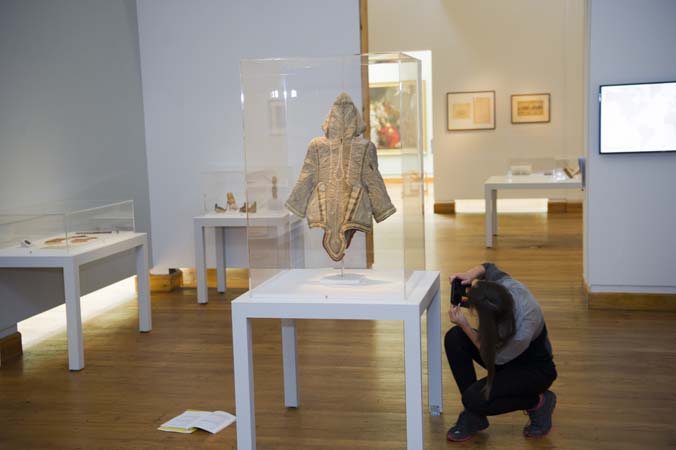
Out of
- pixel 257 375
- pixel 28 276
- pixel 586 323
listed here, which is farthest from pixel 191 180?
pixel 586 323

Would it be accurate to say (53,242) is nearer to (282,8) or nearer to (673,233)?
(282,8)

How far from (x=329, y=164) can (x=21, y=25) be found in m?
3.46

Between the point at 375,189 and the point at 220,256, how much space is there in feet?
13.1

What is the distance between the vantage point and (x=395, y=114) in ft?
11.4

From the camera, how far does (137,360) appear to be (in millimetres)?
5355

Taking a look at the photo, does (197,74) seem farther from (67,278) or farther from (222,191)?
(67,278)

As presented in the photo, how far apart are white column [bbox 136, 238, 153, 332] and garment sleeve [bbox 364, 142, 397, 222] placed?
288cm

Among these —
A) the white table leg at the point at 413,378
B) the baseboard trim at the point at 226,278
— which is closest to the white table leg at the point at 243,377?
the white table leg at the point at 413,378

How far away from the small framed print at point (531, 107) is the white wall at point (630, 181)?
7272 mm

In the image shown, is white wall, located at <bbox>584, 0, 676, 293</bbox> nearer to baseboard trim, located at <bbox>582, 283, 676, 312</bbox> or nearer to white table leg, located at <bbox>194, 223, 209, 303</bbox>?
baseboard trim, located at <bbox>582, 283, 676, 312</bbox>

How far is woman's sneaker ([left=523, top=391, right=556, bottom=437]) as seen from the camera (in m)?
3.75

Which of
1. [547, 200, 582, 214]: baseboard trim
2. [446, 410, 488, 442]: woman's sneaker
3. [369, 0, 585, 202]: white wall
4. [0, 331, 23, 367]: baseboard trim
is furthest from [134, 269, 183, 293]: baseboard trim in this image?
[547, 200, 582, 214]: baseboard trim

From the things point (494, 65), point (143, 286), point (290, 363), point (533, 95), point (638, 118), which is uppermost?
point (494, 65)

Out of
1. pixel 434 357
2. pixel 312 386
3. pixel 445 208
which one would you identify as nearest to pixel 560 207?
pixel 445 208
